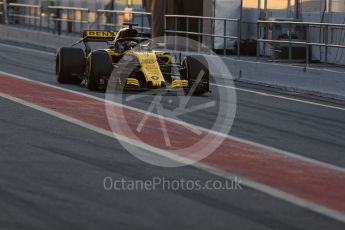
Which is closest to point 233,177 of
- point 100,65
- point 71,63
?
point 100,65

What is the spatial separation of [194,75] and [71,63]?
291cm

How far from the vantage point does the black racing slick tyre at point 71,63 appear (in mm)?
18828

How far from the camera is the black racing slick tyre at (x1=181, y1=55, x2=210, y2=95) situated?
1723 centimetres

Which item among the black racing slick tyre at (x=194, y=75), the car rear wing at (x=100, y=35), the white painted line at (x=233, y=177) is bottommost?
the white painted line at (x=233, y=177)

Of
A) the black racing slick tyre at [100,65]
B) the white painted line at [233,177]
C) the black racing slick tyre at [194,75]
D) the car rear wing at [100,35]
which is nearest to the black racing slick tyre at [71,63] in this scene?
the car rear wing at [100,35]

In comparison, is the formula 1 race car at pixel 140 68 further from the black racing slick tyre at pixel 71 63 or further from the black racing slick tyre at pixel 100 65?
the black racing slick tyre at pixel 71 63

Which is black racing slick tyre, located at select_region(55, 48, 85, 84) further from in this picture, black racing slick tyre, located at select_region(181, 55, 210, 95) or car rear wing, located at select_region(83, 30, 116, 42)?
black racing slick tyre, located at select_region(181, 55, 210, 95)

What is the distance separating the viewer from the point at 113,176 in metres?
9.44

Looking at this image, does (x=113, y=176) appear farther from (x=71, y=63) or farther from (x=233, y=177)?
(x=71, y=63)

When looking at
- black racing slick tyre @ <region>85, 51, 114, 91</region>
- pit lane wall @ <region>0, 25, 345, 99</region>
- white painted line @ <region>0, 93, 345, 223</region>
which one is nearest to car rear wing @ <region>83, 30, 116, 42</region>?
black racing slick tyre @ <region>85, 51, 114, 91</region>

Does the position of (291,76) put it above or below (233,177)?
above

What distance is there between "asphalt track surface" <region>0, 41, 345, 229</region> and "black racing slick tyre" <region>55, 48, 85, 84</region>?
3.91 meters

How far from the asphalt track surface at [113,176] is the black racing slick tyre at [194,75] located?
2.35m

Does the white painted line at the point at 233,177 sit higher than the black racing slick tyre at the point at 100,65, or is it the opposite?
the black racing slick tyre at the point at 100,65
